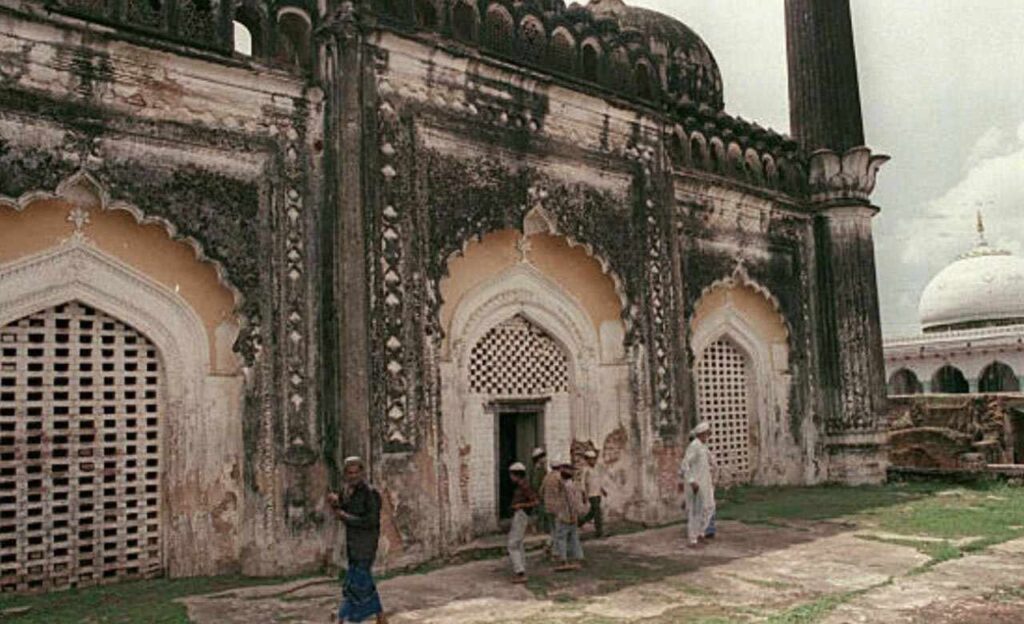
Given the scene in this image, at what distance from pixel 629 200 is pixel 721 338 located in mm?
3852

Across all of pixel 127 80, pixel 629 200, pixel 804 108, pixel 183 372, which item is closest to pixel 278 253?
pixel 183 372

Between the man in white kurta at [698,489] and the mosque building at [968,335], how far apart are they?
2605 cm

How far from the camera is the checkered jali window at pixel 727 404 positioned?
14.0m

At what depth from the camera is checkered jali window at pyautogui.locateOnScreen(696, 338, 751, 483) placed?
1398cm

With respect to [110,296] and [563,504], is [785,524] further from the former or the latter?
[110,296]

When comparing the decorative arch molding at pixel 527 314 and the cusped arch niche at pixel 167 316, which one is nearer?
the cusped arch niche at pixel 167 316

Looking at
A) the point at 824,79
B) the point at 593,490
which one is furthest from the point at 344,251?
the point at 824,79

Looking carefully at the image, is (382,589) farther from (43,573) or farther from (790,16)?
(790,16)

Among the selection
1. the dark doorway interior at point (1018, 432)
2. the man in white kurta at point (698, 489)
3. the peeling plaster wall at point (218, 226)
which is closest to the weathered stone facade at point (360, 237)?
the peeling plaster wall at point (218, 226)

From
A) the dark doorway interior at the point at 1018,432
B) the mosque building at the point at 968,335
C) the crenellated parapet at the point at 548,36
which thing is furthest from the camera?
the mosque building at the point at 968,335

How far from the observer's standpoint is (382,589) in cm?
759

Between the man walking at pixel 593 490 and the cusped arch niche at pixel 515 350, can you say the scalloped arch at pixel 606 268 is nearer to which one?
the cusped arch niche at pixel 515 350

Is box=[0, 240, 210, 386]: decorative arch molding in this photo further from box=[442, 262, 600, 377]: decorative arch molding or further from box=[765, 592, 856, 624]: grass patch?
box=[765, 592, 856, 624]: grass patch

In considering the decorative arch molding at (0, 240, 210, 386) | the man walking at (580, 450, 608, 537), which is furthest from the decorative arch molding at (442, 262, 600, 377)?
the decorative arch molding at (0, 240, 210, 386)
